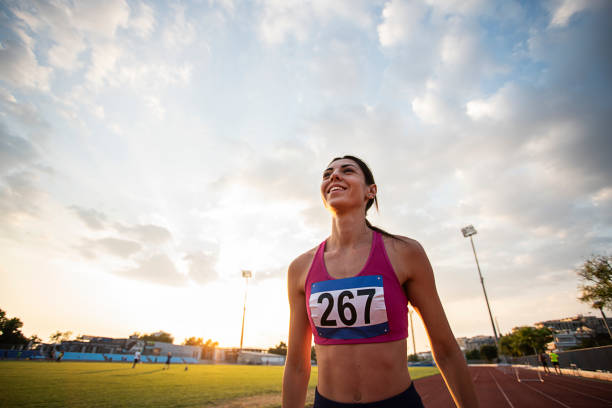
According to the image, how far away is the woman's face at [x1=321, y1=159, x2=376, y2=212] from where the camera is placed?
2.26m

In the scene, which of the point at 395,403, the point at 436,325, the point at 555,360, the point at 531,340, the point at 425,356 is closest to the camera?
the point at 395,403

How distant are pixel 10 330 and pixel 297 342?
83.5 m

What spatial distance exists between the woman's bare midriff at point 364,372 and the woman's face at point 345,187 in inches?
41.9

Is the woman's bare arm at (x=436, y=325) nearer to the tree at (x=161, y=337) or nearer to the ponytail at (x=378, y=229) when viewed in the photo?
the ponytail at (x=378, y=229)

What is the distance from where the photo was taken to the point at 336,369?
1.74 m

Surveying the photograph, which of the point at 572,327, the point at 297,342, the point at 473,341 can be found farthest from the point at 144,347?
the point at 473,341

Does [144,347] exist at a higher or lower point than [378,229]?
lower

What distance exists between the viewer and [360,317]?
1770mm

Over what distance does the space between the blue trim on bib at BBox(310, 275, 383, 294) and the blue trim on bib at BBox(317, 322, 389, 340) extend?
25cm

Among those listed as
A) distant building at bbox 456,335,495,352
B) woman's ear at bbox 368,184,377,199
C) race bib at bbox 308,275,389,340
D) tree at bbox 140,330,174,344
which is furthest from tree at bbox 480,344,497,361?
race bib at bbox 308,275,389,340

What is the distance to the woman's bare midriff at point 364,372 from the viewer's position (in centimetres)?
158

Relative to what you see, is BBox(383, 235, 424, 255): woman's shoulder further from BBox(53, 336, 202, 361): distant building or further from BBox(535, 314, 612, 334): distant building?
BBox(535, 314, 612, 334): distant building

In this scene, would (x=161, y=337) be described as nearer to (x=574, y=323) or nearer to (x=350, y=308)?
(x=350, y=308)

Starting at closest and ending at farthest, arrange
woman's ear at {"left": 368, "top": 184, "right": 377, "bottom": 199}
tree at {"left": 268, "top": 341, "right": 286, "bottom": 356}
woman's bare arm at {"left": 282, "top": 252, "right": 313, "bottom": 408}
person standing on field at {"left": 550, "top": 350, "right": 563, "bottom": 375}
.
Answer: woman's bare arm at {"left": 282, "top": 252, "right": 313, "bottom": 408} < woman's ear at {"left": 368, "top": 184, "right": 377, "bottom": 199} < person standing on field at {"left": 550, "top": 350, "right": 563, "bottom": 375} < tree at {"left": 268, "top": 341, "right": 286, "bottom": 356}
